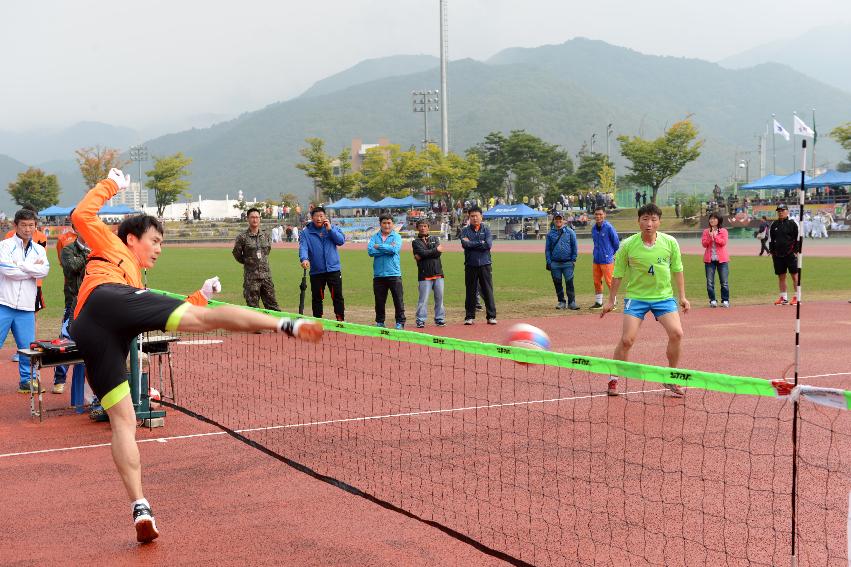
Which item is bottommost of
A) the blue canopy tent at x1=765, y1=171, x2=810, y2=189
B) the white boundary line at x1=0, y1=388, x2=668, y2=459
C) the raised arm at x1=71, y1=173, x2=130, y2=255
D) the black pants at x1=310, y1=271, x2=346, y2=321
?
the white boundary line at x1=0, y1=388, x2=668, y2=459

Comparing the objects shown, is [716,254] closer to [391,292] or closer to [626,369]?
[391,292]

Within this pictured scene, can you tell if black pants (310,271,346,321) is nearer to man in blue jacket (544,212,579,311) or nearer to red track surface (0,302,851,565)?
man in blue jacket (544,212,579,311)

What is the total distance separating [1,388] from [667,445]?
8.34m

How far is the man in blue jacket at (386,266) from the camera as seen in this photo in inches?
637

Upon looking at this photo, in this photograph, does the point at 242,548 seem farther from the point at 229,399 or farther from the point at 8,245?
the point at 8,245

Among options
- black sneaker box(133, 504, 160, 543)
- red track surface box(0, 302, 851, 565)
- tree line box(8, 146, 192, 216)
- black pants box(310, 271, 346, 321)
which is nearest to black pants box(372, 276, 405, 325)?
black pants box(310, 271, 346, 321)

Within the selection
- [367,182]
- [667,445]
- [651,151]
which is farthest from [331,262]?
[367,182]

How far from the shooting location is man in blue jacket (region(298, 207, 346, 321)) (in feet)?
52.2

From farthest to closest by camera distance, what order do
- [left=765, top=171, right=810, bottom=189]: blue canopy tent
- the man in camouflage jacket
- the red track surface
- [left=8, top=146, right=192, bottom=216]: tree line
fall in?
[left=8, top=146, right=192, bottom=216]: tree line
[left=765, top=171, right=810, bottom=189]: blue canopy tent
the man in camouflage jacket
the red track surface

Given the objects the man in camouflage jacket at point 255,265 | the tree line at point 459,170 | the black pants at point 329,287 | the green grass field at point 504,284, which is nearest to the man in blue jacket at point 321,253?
the black pants at point 329,287

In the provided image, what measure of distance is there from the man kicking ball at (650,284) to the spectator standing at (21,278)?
6.74 meters

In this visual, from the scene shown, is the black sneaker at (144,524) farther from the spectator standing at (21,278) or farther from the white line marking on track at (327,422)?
the spectator standing at (21,278)

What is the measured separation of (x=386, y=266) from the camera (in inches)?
643

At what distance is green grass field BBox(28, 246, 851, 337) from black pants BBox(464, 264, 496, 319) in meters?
1.06
